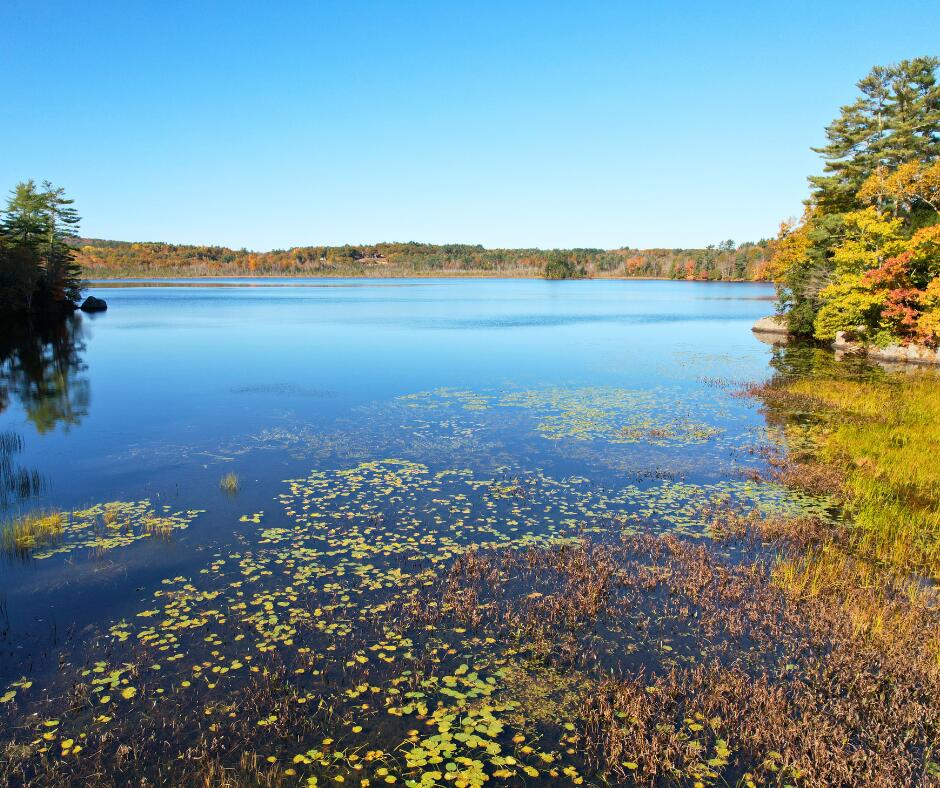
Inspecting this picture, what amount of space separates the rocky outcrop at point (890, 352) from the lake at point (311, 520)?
1001cm

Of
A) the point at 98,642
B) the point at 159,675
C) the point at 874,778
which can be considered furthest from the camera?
the point at 98,642

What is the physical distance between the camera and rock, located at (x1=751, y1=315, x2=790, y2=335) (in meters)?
47.2

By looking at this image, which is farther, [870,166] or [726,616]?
[870,166]

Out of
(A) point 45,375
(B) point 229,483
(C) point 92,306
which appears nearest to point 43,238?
(C) point 92,306

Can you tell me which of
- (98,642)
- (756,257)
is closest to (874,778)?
(98,642)

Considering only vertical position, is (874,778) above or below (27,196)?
below

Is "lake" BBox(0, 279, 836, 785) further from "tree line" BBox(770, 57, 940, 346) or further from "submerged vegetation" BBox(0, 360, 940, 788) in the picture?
"tree line" BBox(770, 57, 940, 346)

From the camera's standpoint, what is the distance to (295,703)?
642 centimetres

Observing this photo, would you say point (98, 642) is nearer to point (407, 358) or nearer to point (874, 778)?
point (874, 778)

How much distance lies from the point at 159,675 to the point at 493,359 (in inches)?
1067

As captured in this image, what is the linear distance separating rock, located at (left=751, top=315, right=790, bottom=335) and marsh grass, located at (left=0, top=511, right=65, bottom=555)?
46939mm

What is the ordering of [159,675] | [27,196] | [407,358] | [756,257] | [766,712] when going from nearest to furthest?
[766,712], [159,675], [407,358], [27,196], [756,257]

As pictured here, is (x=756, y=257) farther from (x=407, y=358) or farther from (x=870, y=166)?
(x=407, y=358)

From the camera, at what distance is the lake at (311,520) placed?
635 centimetres
